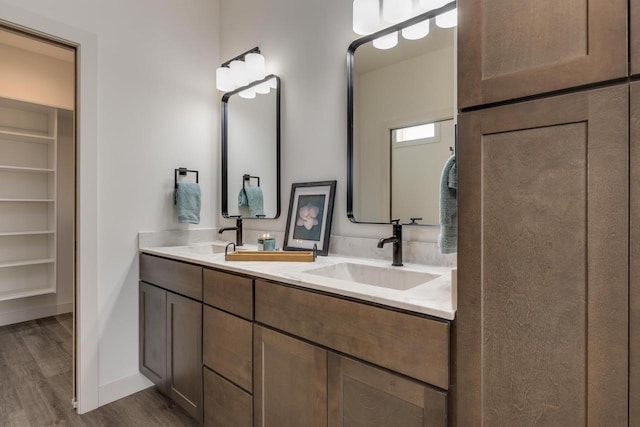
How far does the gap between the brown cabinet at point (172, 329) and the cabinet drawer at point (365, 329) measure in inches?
22.5

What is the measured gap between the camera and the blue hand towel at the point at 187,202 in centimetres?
228

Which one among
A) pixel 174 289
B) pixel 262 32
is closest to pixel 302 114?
pixel 262 32

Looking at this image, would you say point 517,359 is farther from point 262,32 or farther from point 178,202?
point 262,32

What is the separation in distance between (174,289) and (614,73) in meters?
1.91

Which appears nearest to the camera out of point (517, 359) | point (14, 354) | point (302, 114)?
point (517, 359)

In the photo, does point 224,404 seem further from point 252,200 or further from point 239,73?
point 239,73

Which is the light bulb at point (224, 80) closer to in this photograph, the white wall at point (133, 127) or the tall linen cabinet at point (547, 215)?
the white wall at point (133, 127)

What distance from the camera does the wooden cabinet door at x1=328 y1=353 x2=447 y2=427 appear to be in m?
0.89

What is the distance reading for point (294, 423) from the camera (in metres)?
1.23

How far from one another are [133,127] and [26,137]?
1.93 meters

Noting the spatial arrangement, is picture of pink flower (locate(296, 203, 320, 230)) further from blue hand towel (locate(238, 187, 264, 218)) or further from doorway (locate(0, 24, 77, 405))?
doorway (locate(0, 24, 77, 405))

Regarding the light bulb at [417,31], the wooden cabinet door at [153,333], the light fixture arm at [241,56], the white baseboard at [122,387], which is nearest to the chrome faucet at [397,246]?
the light bulb at [417,31]

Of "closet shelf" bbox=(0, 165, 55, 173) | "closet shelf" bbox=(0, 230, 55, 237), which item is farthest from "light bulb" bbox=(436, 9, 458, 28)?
"closet shelf" bbox=(0, 230, 55, 237)

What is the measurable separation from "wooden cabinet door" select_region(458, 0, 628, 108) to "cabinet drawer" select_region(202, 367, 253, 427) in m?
1.38
